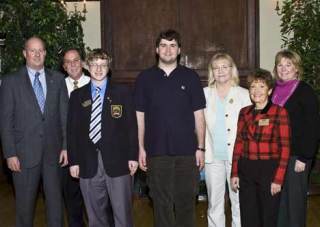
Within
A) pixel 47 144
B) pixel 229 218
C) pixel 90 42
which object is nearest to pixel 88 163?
pixel 47 144

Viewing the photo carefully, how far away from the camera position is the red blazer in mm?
3357

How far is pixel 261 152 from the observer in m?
3.38

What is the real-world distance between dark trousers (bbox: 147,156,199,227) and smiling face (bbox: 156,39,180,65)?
68 cm

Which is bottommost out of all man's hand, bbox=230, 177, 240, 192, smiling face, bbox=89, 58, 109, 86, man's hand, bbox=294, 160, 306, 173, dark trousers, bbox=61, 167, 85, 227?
dark trousers, bbox=61, 167, 85, 227

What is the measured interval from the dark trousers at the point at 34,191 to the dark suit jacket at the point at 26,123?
66 mm

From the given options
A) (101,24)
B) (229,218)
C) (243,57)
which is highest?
(101,24)

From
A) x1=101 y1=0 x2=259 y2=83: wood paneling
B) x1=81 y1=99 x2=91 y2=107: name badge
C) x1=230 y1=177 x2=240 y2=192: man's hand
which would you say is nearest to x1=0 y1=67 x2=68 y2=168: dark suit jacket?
x1=81 y1=99 x2=91 y2=107: name badge

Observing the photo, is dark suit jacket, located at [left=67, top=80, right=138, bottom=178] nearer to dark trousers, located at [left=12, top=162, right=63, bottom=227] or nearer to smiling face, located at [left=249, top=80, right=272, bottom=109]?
dark trousers, located at [left=12, top=162, right=63, bottom=227]

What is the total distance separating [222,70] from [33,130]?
4.76 feet

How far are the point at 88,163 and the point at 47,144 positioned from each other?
1.36 ft

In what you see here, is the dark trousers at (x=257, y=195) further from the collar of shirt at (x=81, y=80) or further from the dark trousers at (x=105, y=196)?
the collar of shirt at (x=81, y=80)

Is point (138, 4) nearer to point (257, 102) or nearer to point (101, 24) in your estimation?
point (101, 24)

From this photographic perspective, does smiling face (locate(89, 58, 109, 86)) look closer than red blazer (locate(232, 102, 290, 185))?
No

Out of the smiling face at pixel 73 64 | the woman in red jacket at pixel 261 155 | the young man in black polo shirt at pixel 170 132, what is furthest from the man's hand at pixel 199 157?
the smiling face at pixel 73 64
